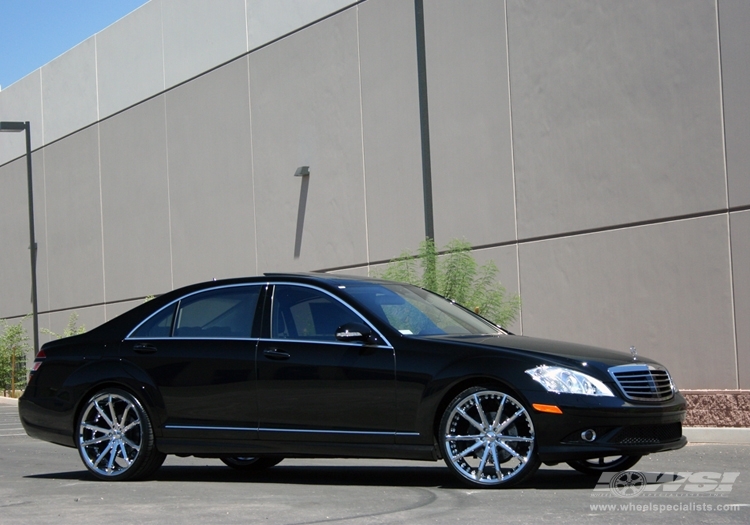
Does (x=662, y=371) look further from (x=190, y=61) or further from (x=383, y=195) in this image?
(x=190, y=61)

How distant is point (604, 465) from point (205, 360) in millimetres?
3267

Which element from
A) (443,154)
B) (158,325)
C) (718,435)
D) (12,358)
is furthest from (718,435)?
(12,358)

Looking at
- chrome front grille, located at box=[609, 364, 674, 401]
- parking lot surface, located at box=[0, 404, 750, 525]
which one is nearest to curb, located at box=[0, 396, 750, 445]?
parking lot surface, located at box=[0, 404, 750, 525]

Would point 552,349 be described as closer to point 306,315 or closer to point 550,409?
point 550,409

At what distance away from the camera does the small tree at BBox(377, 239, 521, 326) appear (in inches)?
627

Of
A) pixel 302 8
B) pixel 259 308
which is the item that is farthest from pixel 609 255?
pixel 302 8

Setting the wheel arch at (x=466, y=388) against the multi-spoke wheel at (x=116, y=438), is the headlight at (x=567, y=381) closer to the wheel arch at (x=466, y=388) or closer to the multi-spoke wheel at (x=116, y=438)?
the wheel arch at (x=466, y=388)

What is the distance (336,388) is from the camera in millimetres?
8445

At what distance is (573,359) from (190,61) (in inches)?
777

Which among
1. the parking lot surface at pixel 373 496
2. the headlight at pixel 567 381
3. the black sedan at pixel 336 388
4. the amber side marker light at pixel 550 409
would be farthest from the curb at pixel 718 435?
the amber side marker light at pixel 550 409

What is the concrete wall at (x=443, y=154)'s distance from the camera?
1487 cm

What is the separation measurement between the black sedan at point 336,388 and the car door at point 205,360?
12 millimetres

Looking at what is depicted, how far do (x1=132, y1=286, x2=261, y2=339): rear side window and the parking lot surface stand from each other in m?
1.22

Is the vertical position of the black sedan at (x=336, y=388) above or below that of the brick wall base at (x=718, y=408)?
above
